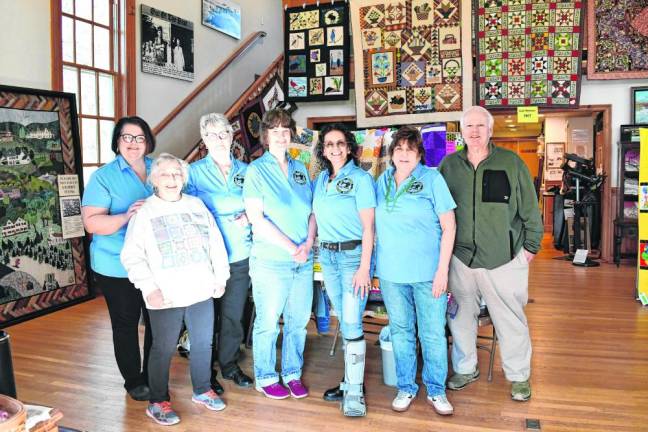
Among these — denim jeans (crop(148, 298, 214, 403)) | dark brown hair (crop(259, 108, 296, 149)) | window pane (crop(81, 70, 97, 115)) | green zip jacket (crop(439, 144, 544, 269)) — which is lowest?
denim jeans (crop(148, 298, 214, 403))

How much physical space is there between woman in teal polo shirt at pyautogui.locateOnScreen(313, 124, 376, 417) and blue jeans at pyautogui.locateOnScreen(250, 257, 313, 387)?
16cm

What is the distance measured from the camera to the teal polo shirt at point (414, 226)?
95.7 inches

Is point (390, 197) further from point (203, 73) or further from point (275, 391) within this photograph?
point (203, 73)

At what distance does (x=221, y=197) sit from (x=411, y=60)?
4274 mm

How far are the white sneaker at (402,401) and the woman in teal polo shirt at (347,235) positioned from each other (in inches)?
6.0

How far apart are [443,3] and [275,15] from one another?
2905 millimetres

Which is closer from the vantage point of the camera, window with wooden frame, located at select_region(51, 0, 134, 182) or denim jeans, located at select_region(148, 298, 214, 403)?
denim jeans, located at select_region(148, 298, 214, 403)

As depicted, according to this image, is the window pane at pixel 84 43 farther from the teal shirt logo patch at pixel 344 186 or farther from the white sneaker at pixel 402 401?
the white sneaker at pixel 402 401

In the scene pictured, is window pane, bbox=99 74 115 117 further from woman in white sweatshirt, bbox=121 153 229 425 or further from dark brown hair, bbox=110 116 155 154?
woman in white sweatshirt, bbox=121 153 229 425

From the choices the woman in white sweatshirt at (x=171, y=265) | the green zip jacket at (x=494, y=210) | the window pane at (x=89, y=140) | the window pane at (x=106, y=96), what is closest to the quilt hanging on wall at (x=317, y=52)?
the window pane at (x=106, y=96)

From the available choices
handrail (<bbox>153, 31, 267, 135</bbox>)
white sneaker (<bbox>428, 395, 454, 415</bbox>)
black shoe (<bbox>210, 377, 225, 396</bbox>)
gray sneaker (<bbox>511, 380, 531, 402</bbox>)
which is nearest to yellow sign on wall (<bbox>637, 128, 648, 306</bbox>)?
gray sneaker (<bbox>511, 380, 531, 402</bbox>)

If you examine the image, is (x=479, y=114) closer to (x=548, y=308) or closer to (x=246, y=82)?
(x=548, y=308)

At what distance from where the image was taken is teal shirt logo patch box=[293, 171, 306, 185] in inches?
104

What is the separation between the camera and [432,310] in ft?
8.16
